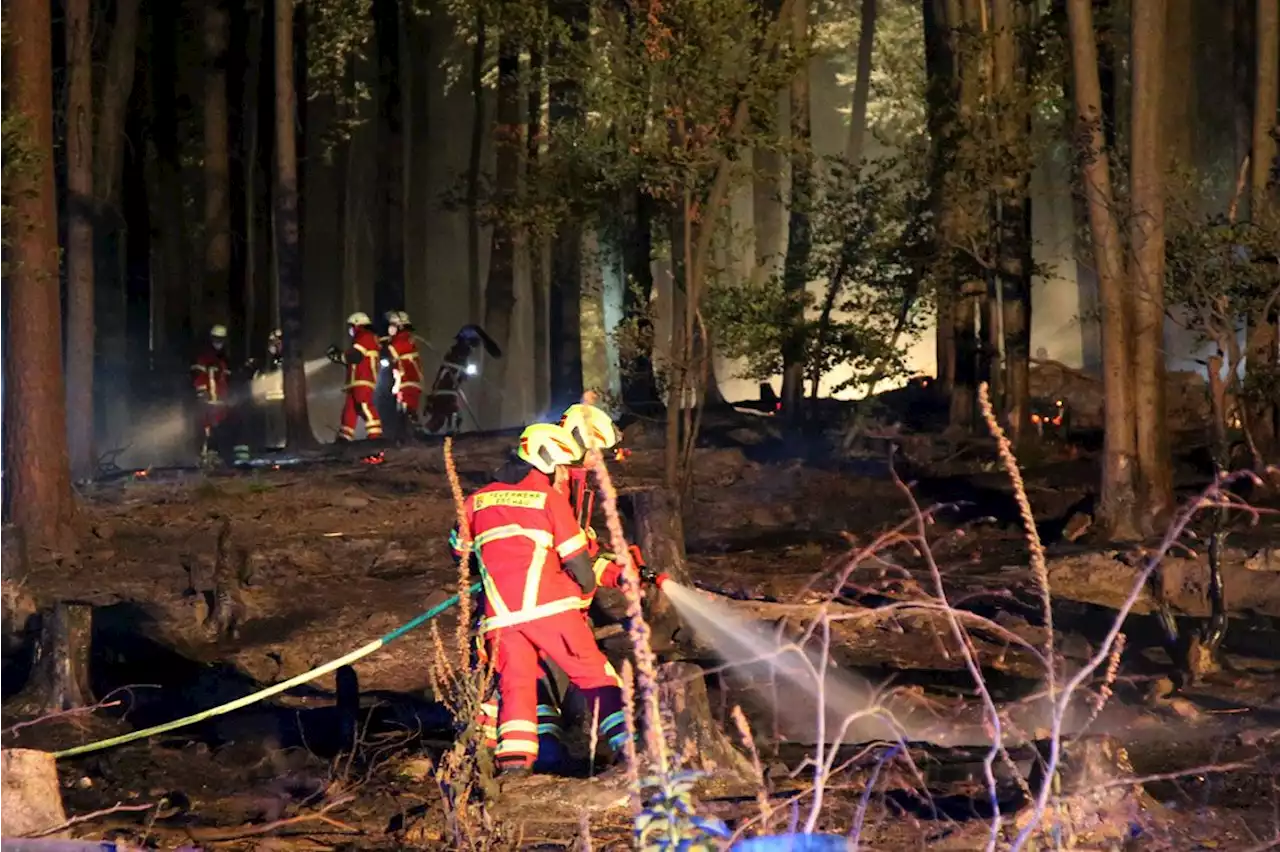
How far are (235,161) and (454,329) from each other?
19717mm

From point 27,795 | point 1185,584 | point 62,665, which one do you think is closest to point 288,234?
point 62,665

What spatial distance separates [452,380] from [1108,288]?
1010 cm

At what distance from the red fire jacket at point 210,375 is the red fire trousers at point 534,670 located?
579 inches

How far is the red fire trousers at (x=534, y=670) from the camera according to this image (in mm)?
6500

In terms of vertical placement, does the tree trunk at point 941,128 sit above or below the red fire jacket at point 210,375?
above

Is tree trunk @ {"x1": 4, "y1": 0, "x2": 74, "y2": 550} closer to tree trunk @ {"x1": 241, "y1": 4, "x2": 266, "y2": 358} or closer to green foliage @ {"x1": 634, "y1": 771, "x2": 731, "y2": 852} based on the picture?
green foliage @ {"x1": 634, "y1": 771, "x2": 731, "y2": 852}

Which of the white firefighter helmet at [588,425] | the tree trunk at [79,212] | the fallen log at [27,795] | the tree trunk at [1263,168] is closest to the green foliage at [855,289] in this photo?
the tree trunk at [1263,168]

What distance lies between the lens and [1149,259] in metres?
10.9

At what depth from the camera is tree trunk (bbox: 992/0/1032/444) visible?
1467cm

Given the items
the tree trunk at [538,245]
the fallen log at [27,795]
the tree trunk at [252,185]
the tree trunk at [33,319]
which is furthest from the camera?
the tree trunk at [252,185]

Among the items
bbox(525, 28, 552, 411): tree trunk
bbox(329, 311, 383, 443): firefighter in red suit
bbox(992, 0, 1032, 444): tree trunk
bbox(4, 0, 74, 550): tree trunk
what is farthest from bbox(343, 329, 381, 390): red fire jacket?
bbox(992, 0, 1032, 444): tree trunk

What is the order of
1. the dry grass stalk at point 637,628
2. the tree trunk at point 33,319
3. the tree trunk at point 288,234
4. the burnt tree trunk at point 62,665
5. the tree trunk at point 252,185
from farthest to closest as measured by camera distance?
the tree trunk at point 252,185 → the tree trunk at point 288,234 → the tree trunk at point 33,319 → the burnt tree trunk at point 62,665 → the dry grass stalk at point 637,628

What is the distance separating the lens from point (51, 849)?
541cm

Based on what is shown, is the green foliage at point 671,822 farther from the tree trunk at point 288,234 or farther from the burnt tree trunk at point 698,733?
the tree trunk at point 288,234
